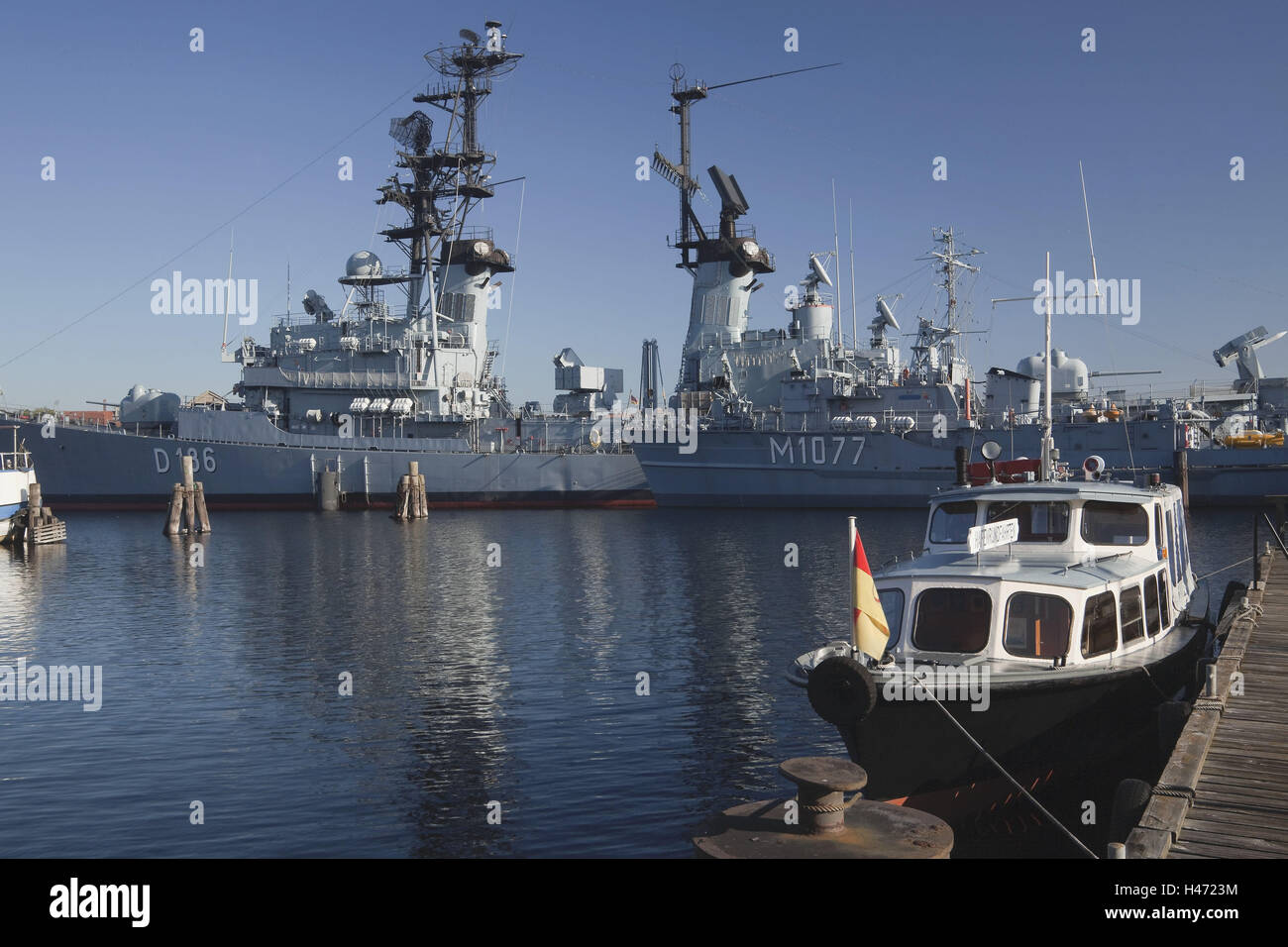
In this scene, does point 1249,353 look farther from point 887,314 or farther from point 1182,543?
point 1182,543

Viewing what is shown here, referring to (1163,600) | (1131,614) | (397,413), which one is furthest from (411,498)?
(1131,614)

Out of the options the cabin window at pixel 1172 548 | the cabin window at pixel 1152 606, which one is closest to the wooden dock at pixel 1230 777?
the cabin window at pixel 1152 606

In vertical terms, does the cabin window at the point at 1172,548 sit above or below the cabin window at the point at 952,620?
above

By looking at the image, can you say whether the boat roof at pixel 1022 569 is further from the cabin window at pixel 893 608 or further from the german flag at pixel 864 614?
the german flag at pixel 864 614

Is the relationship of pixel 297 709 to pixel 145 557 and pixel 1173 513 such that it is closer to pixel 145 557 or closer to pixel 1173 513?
pixel 1173 513

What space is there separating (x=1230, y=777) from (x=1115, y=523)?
6.57m

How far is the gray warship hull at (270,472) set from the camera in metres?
69.6

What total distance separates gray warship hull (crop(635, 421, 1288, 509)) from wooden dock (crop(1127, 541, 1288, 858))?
1836 inches

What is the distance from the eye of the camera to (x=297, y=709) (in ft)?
61.2

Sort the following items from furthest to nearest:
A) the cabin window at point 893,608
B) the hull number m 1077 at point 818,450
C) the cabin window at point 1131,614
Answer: the hull number m 1077 at point 818,450 < the cabin window at point 1131,614 < the cabin window at point 893,608

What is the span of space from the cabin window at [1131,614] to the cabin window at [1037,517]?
142 centimetres

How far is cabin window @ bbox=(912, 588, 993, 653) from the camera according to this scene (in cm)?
1307
